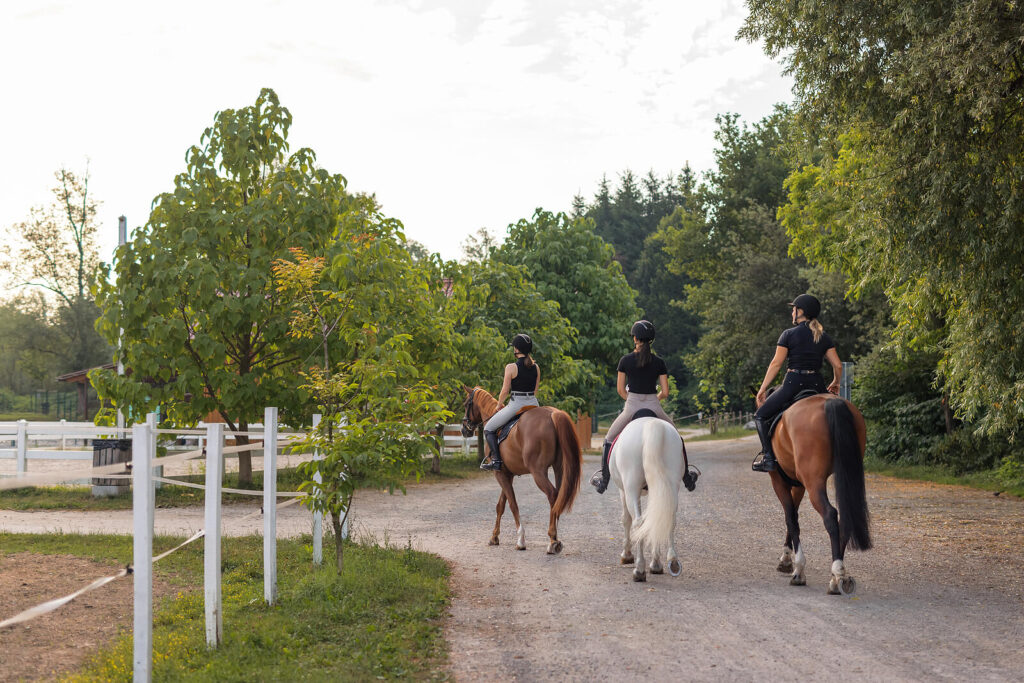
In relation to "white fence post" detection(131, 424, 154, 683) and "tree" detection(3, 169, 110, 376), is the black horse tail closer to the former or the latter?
"white fence post" detection(131, 424, 154, 683)

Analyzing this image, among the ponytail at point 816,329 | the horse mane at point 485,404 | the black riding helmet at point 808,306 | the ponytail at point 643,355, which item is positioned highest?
the black riding helmet at point 808,306

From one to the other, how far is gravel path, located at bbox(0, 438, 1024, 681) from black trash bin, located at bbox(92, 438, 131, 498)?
6.15 feet

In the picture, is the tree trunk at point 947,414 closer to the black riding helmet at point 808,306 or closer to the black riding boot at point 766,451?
the black riding boot at point 766,451

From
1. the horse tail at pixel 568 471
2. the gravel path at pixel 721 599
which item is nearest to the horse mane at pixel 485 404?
the horse tail at pixel 568 471

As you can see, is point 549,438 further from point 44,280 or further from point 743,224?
point 44,280

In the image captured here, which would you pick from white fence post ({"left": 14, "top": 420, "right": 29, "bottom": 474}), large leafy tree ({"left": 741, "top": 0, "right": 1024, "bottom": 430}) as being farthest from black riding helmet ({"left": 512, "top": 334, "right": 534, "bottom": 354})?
white fence post ({"left": 14, "top": 420, "right": 29, "bottom": 474})

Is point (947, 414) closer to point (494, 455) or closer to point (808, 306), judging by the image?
point (494, 455)

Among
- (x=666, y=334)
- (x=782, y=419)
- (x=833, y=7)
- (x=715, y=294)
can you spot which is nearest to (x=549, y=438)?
(x=782, y=419)

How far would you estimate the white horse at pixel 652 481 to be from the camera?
851cm

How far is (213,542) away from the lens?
6.44 meters

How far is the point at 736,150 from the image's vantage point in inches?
1981

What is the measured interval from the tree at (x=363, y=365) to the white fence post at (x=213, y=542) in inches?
62.8

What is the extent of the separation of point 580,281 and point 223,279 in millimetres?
20426

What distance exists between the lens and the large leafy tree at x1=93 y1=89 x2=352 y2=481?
15.7 m
